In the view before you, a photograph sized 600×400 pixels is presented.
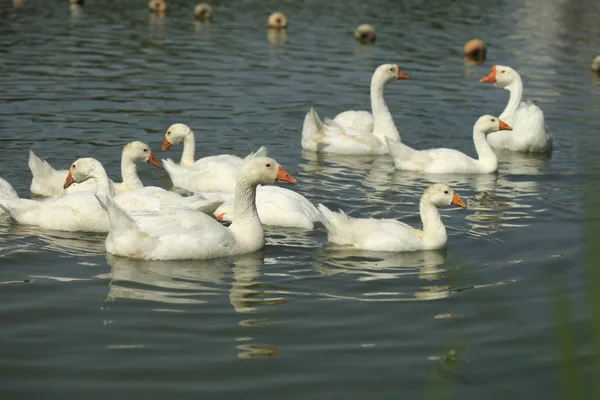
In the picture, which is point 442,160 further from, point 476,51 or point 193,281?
point 476,51

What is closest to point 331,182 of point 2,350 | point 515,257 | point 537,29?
point 515,257

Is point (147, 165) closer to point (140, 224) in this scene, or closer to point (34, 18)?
point (140, 224)

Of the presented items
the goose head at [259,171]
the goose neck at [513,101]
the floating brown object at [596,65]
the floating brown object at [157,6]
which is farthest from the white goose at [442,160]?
the floating brown object at [157,6]

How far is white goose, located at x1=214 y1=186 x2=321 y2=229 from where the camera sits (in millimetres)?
11984

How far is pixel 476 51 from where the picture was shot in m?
26.8

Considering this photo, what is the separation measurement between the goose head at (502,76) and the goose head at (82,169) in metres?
9.30

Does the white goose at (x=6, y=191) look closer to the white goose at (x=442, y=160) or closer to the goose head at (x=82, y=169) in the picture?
the goose head at (x=82, y=169)

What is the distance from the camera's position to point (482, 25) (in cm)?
3281

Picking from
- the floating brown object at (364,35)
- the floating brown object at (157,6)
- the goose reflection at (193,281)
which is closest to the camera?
the goose reflection at (193,281)

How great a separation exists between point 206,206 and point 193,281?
220cm

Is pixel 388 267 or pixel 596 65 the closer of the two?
pixel 388 267

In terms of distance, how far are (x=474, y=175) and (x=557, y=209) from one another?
2444 millimetres

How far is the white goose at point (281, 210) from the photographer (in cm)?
1198

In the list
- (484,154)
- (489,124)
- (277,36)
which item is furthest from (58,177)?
(277,36)
